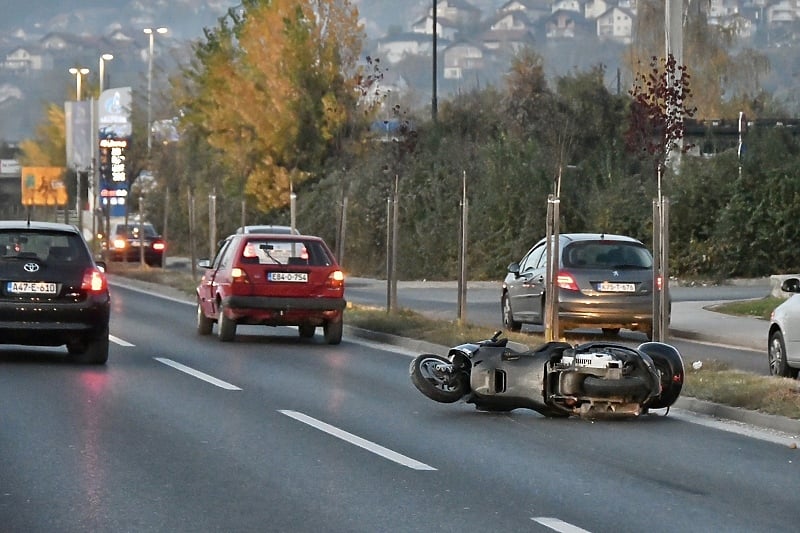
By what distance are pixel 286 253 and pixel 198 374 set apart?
573cm

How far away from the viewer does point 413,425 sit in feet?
48.9

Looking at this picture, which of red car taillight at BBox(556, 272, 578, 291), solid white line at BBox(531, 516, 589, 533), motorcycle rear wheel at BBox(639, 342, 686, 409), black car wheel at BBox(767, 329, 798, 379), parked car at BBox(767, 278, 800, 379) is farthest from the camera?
red car taillight at BBox(556, 272, 578, 291)

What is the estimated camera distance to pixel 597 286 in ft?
82.2

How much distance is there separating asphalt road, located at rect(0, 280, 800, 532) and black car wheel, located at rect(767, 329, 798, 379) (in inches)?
128

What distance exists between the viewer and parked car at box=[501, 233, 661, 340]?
2500 cm

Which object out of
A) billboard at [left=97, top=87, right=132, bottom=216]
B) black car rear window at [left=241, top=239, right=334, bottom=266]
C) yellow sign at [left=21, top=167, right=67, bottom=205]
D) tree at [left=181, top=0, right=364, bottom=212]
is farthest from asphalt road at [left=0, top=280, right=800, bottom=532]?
yellow sign at [left=21, top=167, right=67, bottom=205]

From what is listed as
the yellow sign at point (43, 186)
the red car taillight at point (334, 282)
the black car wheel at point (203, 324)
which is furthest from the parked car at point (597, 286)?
the yellow sign at point (43, 186)

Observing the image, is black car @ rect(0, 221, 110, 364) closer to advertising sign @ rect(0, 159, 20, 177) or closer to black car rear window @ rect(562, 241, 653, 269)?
black car rear window @ rect(562, 241, 653, 269)

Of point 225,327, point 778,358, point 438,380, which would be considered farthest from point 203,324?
point 438,380

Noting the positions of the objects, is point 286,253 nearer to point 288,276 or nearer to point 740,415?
point 288,276

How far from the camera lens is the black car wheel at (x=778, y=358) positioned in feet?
62.6

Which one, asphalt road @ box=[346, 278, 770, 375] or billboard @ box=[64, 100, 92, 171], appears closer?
asphalt road @ box=[346, 278, 770, 375]

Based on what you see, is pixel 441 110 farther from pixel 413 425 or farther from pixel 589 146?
pixel 413 425

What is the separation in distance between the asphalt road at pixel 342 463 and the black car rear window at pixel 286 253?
18.4ft
